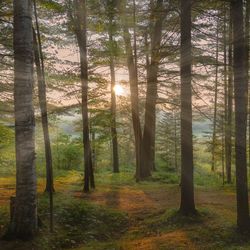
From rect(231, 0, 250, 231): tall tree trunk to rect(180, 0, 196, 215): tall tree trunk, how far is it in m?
1.67

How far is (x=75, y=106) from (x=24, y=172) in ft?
31.7

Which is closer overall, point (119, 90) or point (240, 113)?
point (240, 113)

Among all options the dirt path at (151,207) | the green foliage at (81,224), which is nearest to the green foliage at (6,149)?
the dirt path at (151,207)

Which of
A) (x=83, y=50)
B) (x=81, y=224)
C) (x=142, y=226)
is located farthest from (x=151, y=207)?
(x=83, y=50)

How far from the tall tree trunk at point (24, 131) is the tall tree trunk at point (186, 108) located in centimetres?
431

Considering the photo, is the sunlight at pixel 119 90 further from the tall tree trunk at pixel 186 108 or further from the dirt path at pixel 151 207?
the tall tree trunk at pixel 186 108

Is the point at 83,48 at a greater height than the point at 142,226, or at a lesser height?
greater

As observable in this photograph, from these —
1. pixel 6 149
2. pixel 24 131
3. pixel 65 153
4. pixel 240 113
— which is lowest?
pixel 65 153

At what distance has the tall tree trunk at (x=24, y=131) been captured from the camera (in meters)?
7.61

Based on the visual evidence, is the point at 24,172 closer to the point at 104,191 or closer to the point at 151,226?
the point at 151,226

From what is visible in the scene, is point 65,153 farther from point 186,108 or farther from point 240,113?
point 240,113

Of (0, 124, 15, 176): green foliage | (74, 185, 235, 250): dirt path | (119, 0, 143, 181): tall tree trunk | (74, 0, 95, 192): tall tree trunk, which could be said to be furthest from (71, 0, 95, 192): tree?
(119, 0, 143, 181): tall tree trunk

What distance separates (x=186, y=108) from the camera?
386 inches

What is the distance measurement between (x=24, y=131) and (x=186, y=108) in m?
4.55
